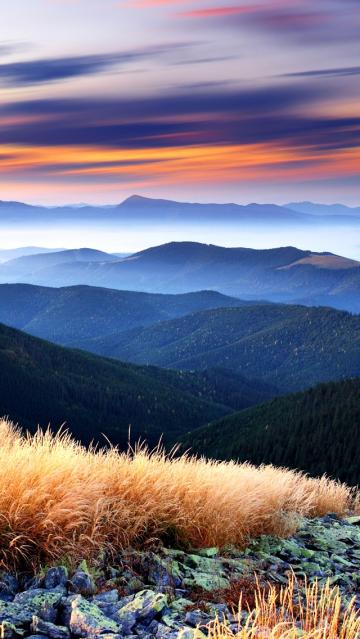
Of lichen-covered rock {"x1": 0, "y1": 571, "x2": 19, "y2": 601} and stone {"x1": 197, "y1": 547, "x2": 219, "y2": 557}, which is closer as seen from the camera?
lichen-covered rock {"x1": 0, "y1": 571, "x2": 19, "y2": 601}

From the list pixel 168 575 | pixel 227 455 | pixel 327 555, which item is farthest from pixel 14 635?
pixel 227 455

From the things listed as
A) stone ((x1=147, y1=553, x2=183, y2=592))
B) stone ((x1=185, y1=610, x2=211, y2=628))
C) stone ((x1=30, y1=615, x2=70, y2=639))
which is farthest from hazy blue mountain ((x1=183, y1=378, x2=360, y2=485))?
stone ((x1=30, y1=615, x2=70, y2=639))

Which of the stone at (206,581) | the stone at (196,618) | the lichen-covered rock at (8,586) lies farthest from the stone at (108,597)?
the stone at (206,581)

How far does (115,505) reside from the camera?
891 cm

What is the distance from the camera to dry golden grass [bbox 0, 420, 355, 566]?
7949mm

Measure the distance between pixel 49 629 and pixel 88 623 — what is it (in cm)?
36

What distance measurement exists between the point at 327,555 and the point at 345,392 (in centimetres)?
17464

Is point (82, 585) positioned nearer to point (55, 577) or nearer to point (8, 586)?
point (55, 577)

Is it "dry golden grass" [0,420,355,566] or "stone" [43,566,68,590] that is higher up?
"dry golden grass" [0,420,355,566]

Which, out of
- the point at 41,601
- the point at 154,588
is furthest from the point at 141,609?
the point at 41,601

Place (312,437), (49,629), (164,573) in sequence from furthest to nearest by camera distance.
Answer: (312,437), (164,573), (49,629)

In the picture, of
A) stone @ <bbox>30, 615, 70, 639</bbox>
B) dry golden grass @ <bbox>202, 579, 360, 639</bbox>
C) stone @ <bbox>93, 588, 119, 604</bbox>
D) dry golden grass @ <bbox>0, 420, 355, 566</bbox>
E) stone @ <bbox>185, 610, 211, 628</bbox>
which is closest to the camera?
dry golden grass @ <bbox>202, 579, 360, 639</bbox>

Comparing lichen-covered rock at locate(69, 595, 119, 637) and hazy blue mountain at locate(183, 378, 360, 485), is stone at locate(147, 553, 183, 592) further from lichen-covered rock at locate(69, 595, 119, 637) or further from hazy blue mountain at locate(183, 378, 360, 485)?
hazy blue mountain at locate(183, 378, 360, 485)

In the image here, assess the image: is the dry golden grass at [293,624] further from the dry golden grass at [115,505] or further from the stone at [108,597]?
the dry golden grass at [115,505]
